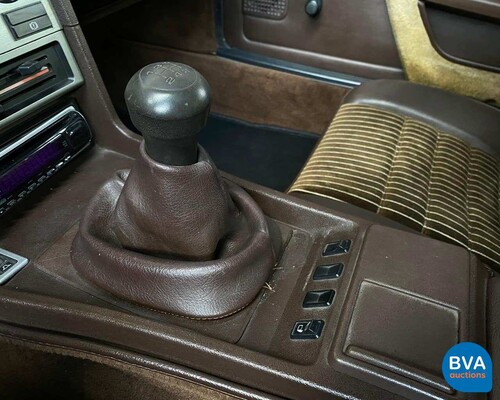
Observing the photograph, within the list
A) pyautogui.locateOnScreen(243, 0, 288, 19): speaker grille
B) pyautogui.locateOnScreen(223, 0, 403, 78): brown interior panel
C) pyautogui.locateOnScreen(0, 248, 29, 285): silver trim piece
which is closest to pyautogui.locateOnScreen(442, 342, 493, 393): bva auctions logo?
pyautogui.locateOnScreen(0, 248, 29, 285): silver trim piece

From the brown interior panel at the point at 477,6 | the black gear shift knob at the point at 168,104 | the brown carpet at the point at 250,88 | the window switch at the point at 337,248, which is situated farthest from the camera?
the brown carpet at the point at 250,88

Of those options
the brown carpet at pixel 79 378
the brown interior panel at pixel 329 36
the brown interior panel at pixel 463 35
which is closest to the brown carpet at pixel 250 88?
the brown interior panel at pixel 329 36

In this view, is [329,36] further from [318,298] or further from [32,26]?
[318,298]

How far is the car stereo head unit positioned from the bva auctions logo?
80 centimetres

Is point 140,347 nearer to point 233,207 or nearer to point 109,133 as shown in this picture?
point 233,207

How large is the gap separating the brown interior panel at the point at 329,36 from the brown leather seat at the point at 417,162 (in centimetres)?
25

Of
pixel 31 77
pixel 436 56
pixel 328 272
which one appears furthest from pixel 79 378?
pixel 436 56

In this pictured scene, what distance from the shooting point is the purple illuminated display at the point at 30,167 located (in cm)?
95

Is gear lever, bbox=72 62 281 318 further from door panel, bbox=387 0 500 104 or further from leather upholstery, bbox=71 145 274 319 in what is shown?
door panel, bbox=387 0 500 104

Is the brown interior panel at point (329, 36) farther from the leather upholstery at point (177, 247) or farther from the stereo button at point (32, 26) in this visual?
the leather upholstery at point (177, 247)

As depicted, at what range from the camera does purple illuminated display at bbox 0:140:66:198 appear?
0.95 meters

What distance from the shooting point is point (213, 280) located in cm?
77

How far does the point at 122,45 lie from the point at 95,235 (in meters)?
1.50

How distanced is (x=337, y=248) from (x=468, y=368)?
0.94 ft
